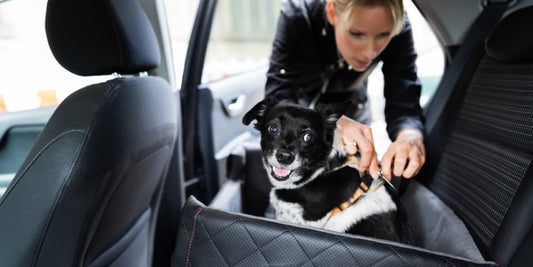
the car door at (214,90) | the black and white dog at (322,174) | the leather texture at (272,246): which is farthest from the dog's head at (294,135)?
the car door at (214,90)

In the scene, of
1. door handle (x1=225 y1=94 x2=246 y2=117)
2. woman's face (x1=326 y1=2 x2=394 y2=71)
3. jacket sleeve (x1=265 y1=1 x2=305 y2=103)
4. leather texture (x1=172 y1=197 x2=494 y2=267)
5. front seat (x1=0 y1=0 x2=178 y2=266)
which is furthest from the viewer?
door handle (x1=225 y1=94 x2=246 y2=117)

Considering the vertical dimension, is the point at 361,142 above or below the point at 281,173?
above

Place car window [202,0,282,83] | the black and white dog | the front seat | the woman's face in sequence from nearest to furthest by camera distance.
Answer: the front seat
the woman's face
the black and white dog
car window [202,0,282,83]

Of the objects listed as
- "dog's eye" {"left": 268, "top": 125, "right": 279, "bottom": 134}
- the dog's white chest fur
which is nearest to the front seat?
"dog's eye" {"left": 268, "top": 125, "right": 279, "bottom": 134}

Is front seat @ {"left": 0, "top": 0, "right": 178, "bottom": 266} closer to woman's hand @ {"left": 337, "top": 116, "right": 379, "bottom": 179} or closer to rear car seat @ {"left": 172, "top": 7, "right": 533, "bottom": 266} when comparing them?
rear car seat @ {"left": 172, "top": 7, "right": 533, "bottom": 266}

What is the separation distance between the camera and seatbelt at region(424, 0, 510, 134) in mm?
1461

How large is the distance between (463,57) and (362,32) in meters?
0.68

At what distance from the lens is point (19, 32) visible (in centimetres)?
131

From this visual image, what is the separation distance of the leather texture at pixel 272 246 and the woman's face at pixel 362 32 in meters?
0.72

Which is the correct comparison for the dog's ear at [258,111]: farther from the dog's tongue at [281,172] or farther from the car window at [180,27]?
the car window at [180,27]

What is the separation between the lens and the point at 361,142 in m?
1.21

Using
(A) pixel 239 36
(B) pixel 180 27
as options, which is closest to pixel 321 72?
(A) pixel 239 36

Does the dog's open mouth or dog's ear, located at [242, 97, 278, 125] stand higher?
dog's ear, located at [242, 97, 278, 125]

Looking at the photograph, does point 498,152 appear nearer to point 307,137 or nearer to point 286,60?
point 307,137
